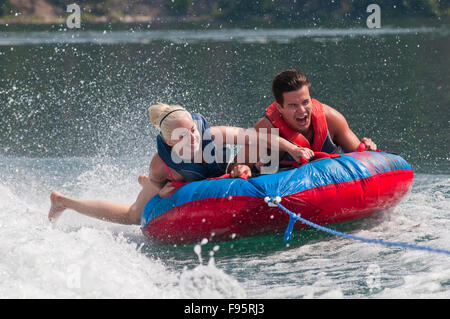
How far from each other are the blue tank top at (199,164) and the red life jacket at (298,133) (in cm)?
44

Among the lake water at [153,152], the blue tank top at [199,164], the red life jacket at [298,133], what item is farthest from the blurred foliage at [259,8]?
the blue tank top at [199,164]

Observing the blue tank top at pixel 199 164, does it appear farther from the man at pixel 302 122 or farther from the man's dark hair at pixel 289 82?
the man's dark hair at pixel 289 82

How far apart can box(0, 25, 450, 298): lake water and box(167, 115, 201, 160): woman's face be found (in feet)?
2.32

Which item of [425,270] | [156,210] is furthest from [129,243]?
[425,270]

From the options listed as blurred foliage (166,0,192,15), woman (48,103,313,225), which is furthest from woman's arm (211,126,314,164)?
blurred foliage (166,0,192,15)

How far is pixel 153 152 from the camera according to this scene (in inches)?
335

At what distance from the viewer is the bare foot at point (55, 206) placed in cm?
560

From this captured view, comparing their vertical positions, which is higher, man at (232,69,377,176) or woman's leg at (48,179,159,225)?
man at (232,69,377,176)

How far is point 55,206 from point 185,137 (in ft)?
5.13

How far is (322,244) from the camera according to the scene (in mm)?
4746

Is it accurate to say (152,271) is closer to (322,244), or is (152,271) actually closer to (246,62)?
(322,244)

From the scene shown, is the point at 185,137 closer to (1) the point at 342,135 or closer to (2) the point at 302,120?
(2) the point at 302,120

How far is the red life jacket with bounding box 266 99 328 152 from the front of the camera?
5062 millimetres

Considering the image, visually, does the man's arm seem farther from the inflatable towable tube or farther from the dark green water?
the dark green water
